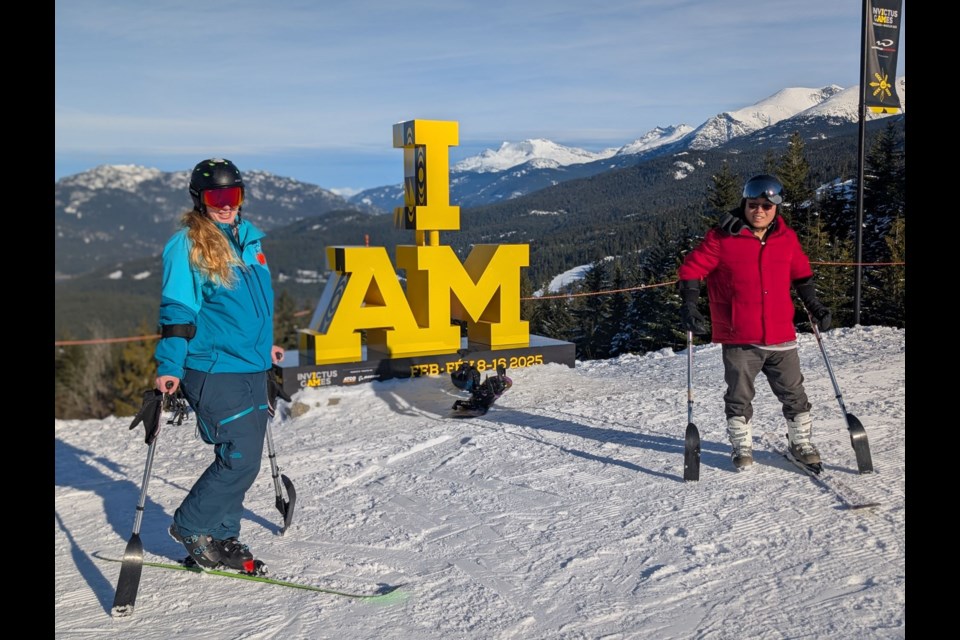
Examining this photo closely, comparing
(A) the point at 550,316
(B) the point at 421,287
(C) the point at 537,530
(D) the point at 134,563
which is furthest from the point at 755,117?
(D) the point at 134,563

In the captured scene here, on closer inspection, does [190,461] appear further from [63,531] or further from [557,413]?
[557,413]

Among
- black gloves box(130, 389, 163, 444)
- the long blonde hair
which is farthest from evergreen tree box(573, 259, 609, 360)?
black gloves box(130, 389, 163, 444)

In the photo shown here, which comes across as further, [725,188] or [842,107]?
[725,188]

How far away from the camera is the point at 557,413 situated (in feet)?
26.0

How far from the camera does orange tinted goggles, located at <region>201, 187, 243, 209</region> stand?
4.16 metres

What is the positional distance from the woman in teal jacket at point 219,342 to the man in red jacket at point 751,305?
9.52 ft

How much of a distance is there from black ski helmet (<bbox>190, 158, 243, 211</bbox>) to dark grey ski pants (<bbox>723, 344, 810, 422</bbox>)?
136 inches

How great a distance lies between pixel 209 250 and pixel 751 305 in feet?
11.5

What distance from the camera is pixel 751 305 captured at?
5.39 metres

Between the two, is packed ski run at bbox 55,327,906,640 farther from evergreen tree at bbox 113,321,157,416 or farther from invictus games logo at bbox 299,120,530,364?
evergreen tree at bbox 113,321,157,416

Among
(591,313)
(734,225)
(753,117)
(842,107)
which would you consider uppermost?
(753,117)

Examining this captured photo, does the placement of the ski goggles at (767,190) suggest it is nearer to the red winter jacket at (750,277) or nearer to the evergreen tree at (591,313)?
the red winter jacket at (750,277)

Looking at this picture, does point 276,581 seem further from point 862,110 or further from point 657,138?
point 657,138

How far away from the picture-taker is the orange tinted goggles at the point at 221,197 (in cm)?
416
